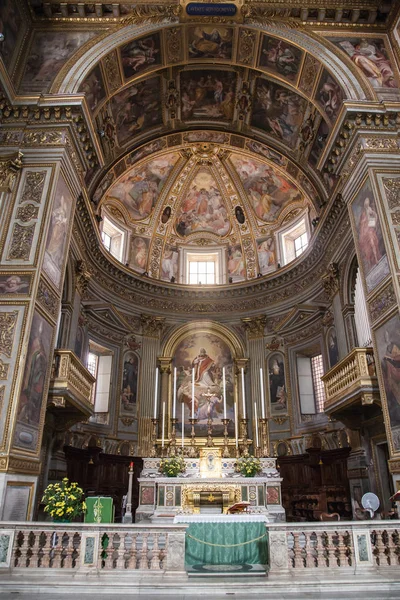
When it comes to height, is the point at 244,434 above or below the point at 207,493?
above

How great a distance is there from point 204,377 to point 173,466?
9382 millimetres

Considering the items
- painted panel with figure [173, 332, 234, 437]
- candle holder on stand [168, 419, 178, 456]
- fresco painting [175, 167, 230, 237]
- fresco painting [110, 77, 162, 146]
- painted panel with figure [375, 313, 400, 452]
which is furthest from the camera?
fresco painting [175, 167, 230, 237]

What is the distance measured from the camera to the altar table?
885 centimetres

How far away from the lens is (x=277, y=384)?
71.5ft

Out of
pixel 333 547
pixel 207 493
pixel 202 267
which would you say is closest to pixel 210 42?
pixel 202 267

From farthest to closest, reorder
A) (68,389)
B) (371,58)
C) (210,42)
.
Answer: (210,42) → (371,58) → (68,389)

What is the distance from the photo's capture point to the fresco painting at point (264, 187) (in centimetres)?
2372

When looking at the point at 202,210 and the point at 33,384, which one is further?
the point at 202,210

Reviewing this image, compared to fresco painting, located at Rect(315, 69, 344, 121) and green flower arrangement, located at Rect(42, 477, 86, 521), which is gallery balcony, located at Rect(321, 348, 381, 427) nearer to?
green flower arrangement, located at Rect(42, 477, 86, 521)

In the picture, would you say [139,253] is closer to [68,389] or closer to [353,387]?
[68,389]

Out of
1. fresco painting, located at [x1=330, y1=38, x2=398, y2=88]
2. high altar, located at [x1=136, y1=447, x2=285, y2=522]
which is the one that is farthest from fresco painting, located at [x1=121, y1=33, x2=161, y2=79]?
high altar, located at [x1=136, y1=447, x2=285, y2=522]

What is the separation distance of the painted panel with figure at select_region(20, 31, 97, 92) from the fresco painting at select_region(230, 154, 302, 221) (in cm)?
1036

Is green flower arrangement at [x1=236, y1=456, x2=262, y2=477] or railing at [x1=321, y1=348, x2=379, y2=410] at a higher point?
railing at [x1=321, y1=348, x2=379, y2=410]

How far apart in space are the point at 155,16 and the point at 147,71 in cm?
186
